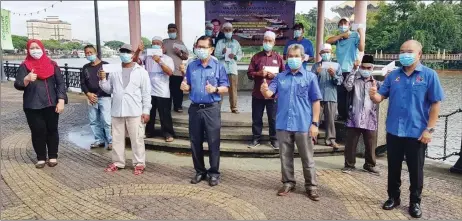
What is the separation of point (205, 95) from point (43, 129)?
276 centimetres

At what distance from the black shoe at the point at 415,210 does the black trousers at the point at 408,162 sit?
0.04 metres

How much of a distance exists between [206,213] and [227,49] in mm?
3625

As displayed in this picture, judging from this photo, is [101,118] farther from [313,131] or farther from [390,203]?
[390,203]

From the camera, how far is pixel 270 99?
542 centimetres

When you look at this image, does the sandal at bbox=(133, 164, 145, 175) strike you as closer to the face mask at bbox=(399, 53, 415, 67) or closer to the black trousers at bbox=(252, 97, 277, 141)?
the black trousers at bbox=(252, 97, 277, 141)

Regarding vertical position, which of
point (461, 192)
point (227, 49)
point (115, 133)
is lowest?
point (461, 192)

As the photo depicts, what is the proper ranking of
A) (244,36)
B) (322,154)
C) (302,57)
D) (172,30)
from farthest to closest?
1. (244,36)
2. (172,30)
3. (322,154)
4. (302,57)

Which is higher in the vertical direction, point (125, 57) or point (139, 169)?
point (125, 57)

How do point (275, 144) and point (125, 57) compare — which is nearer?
point (125, 57)

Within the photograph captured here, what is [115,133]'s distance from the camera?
17.0 feet

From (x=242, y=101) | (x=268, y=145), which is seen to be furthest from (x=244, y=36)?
(x=268, y=145)

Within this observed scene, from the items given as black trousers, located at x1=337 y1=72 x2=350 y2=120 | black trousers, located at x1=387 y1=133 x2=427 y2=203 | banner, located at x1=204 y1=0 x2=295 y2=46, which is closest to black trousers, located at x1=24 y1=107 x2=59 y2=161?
black trousers, located at x1=337 y1=72 x2=350 y2=120

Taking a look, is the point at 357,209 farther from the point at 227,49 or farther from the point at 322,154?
the point at 227,49

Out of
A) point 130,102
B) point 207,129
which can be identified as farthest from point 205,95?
point 130,102
